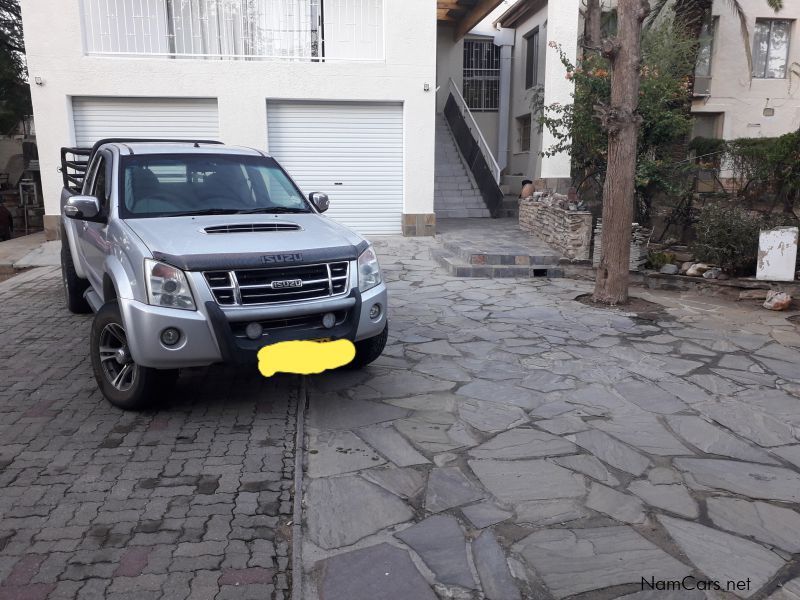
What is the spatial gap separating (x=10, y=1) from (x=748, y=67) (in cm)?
2086

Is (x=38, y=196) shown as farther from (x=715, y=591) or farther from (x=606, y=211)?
(x=715, y=591)

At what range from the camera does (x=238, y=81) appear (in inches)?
469

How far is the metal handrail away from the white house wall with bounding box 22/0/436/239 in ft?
12.8

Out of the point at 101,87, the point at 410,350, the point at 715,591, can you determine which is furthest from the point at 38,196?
the point at 715,591

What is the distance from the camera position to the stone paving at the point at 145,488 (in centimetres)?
263

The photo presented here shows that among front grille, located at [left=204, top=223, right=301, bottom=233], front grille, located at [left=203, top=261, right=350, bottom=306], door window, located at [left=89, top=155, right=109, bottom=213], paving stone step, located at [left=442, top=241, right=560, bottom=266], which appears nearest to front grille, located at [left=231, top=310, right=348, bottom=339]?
front grille, located at [left=203, top=261, right=350, bottom=306]

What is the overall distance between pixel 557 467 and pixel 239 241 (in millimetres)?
2517

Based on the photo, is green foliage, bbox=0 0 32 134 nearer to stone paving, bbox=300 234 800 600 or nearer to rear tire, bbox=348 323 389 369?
stone paving, bbox=300 234 800 600

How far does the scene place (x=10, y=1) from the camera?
1650cm

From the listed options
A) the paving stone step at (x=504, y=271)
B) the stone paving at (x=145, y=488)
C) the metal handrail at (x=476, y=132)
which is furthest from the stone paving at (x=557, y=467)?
the metal handrail at (x=476, y=132)

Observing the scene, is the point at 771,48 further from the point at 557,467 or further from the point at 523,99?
the point at 557,467

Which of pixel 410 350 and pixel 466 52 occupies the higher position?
pixel 466 52

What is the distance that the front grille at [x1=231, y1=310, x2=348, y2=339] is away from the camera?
3.93 metres

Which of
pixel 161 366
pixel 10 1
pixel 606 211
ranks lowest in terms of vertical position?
pixel 161 366
